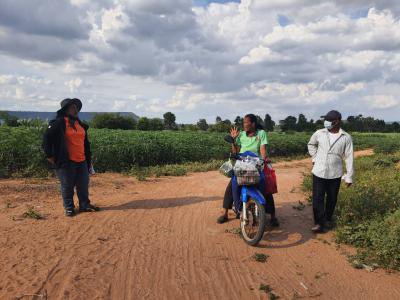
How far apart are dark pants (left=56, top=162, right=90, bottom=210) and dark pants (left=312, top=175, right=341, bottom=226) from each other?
4090 mm

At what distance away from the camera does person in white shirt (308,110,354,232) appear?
5.99 meters

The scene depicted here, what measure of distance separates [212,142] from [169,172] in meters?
8.93

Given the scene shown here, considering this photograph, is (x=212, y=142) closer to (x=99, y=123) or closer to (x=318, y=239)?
(x=318, y=239)

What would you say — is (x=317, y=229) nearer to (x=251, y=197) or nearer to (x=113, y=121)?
(x=251, y=197)

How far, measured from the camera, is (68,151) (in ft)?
21.9

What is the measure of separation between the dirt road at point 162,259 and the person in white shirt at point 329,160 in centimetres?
58

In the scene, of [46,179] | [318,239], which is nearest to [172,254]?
[318,239]

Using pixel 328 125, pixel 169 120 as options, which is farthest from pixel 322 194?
pixel 169 120

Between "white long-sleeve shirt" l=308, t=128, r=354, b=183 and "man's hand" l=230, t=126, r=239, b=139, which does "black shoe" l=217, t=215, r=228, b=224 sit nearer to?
"man's hand" l=230, t=126, r=239, b=139

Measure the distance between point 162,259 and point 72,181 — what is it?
8.83 ft

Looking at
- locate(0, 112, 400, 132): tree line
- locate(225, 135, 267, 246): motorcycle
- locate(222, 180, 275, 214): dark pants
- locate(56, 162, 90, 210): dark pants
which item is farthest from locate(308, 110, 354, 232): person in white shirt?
locate(0, 112, 400, 132): tree line

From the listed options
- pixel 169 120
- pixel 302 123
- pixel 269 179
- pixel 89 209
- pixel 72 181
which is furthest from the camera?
pixel 302 123

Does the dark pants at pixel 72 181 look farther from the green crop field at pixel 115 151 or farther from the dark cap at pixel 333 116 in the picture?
the dark cap at pixel 333 116

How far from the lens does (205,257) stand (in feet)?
16.7
